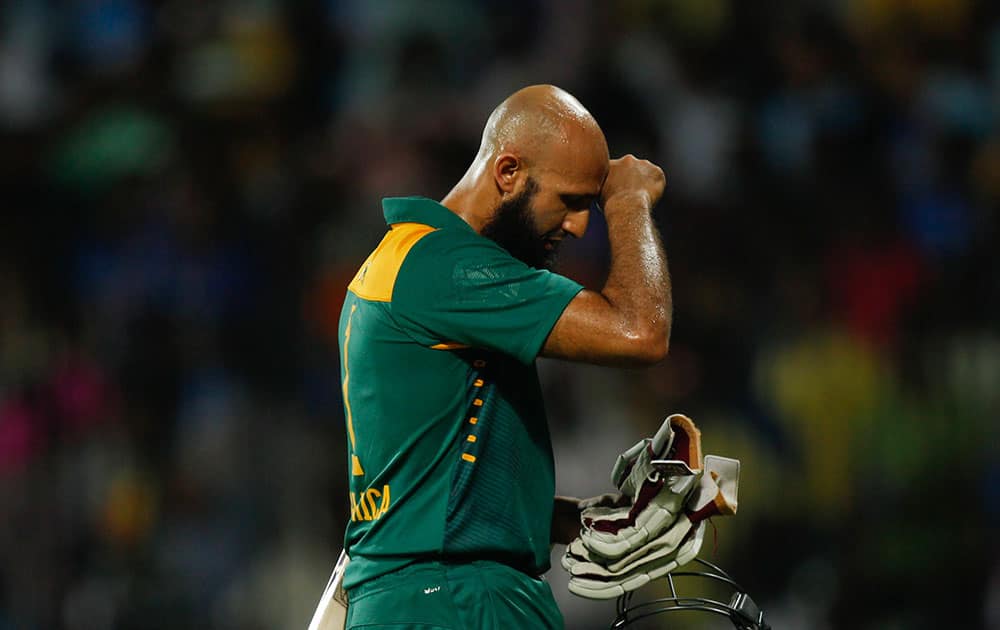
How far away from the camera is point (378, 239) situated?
5320mm

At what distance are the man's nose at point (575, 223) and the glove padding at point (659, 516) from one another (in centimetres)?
38

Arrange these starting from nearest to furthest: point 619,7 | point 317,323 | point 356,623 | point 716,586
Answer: point 356,623, point 716,586, point 317,323, point 619,7

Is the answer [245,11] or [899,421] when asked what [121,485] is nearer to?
[245,11]

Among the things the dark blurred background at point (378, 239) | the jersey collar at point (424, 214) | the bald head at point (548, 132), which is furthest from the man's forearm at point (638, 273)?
the dark blurred background at point (378, 239)

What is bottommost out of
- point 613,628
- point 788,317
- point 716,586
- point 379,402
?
point 716,586

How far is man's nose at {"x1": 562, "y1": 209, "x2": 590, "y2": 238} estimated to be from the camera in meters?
2.22

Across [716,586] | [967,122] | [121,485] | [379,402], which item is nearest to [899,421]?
[716,586]

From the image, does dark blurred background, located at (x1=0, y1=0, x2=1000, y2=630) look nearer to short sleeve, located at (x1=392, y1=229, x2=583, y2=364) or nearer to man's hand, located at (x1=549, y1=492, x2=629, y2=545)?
man's hand, located at (x1=549, y1=492, x2=629, y2=545)

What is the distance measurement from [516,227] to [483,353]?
237 mm

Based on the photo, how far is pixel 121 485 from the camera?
5074 mm

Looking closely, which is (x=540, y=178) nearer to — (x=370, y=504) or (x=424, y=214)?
(x=424, y=214)

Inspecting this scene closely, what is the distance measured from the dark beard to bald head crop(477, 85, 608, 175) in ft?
0.19

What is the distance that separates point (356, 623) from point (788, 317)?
335 centimetres

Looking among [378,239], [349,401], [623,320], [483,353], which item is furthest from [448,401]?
[378,239]
